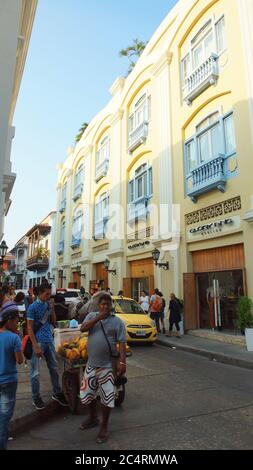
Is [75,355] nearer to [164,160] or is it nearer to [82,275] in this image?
[164,160]

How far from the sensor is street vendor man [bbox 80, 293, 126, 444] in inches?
167

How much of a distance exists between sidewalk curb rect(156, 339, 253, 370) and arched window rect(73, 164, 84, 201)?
65.2 feet

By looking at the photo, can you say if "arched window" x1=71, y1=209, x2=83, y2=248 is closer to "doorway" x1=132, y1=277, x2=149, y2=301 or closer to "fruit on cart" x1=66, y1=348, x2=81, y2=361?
"doorway" x1=132, y1=277, x2=149, y2=301

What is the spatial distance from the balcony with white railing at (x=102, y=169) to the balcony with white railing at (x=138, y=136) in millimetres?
3621

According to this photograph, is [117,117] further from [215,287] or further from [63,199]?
[215,287]

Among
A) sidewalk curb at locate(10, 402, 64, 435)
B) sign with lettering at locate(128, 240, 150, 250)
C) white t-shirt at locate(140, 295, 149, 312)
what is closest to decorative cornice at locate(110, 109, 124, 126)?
sign with lettering at locate(128, 240, 150, 250)

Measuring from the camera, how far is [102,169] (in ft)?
80.8

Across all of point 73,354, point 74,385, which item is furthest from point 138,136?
point 74,385

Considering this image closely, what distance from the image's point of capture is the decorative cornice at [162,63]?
1723cm

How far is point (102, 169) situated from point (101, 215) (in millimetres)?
3386

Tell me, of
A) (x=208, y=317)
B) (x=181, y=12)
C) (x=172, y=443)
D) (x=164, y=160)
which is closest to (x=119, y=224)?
(x=164, y=160)

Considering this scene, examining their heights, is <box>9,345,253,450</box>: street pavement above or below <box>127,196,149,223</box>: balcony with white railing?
below

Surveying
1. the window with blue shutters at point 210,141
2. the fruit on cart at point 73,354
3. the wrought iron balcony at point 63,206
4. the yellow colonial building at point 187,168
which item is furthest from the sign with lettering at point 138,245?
the wrought iron balcony at point 63,206
